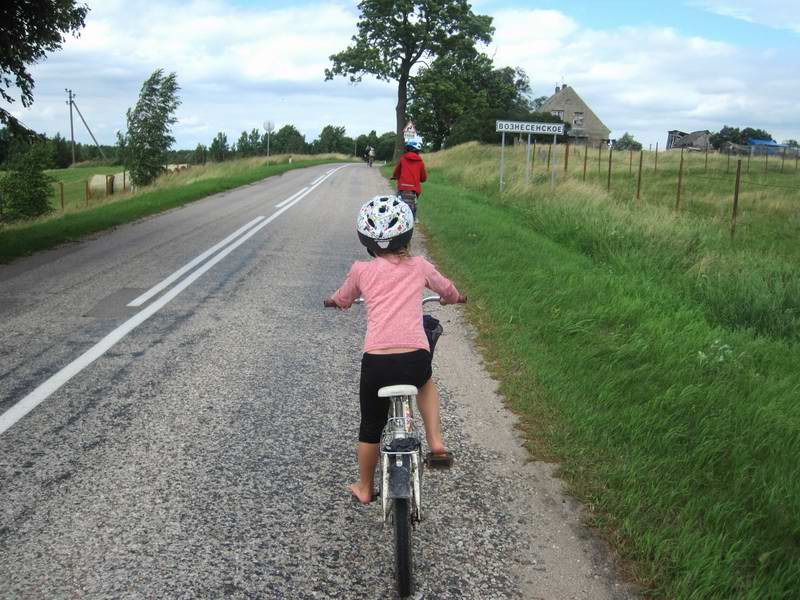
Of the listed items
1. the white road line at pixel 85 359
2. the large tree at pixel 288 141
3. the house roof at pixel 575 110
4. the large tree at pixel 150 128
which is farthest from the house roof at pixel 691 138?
the white road line at pixel 85 359

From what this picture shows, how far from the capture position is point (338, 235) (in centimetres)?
1438

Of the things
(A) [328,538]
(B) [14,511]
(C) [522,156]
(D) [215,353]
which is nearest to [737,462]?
(A) [328,538]

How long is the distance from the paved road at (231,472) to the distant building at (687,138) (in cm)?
10338

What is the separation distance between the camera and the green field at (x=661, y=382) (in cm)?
330

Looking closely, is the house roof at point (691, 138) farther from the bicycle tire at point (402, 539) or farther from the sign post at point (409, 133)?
the bicycle tire at point (402, 539)

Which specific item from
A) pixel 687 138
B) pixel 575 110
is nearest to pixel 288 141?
pixel 575 110

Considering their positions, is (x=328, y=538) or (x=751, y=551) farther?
(x=328, y=538)

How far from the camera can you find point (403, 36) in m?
47.6

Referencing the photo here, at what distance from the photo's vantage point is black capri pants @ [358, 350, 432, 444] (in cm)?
322

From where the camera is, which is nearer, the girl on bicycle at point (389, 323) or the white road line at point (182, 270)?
the girl on bicycle at point (389, 323)

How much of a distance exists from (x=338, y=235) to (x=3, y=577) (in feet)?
38.0

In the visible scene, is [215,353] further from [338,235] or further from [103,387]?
[338,235]

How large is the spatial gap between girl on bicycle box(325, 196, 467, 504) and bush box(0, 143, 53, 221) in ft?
112

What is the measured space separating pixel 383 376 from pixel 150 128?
36455 mm
